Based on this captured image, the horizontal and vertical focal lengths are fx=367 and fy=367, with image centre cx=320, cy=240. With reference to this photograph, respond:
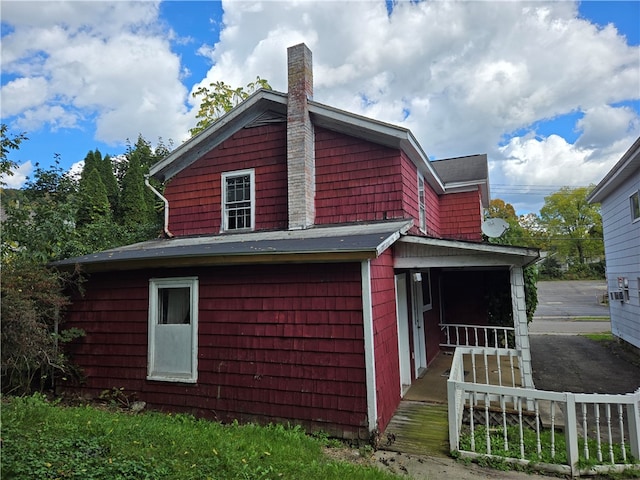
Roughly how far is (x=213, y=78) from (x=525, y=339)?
2091 cm

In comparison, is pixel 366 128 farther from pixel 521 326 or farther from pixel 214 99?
pixel 214 99

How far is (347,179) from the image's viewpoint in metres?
8.20

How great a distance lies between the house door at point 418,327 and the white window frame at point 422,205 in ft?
4.95

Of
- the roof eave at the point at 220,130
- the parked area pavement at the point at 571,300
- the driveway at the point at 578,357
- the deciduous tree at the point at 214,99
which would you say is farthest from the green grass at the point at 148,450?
the parked area pavement at the point at 571,300

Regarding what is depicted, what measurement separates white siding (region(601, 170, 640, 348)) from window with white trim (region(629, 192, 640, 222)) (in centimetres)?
14

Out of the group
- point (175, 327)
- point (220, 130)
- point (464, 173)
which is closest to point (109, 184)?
point (220, 130)

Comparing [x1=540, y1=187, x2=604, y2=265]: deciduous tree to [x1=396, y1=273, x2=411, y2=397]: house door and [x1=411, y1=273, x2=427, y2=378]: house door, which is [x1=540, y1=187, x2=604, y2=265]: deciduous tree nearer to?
[x1=411, y1=273, x2=427, y2=378]: house door

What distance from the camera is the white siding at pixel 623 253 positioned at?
426 inches

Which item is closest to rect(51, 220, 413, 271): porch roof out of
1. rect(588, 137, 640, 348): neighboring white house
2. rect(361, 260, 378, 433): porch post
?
rect(361, 260, 378, 433): porch post

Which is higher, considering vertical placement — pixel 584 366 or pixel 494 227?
pixel 494 227

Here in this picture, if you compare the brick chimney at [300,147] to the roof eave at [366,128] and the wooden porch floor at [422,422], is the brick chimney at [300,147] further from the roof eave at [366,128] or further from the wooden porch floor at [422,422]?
the wooden porch floor at [422,422]

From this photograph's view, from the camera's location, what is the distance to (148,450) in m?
3.90

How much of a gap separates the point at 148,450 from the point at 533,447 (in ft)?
15.8

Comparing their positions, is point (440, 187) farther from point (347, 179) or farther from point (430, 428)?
point (430, 428)
